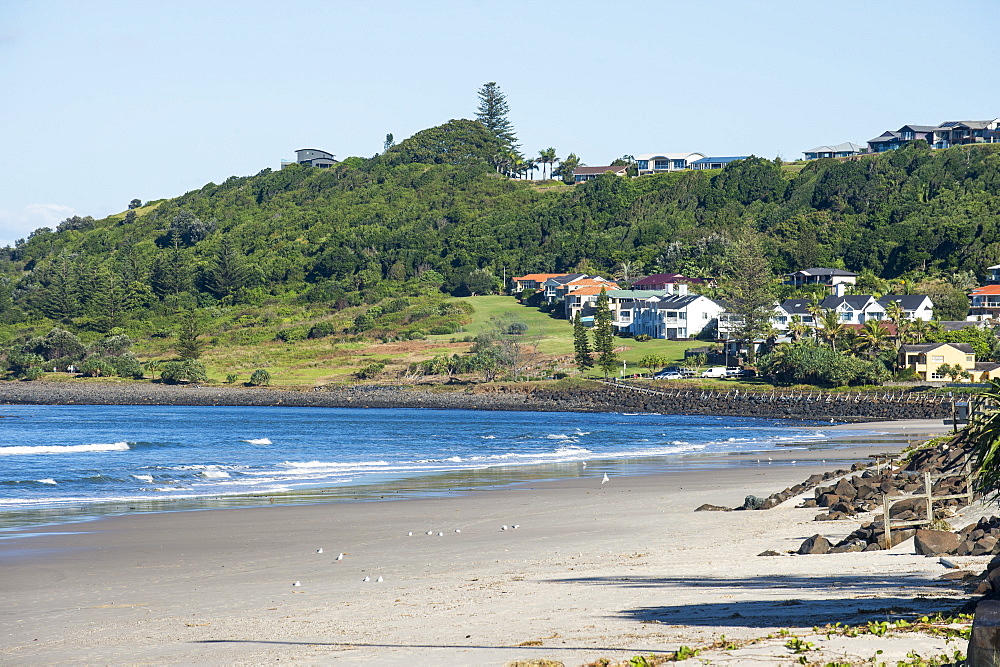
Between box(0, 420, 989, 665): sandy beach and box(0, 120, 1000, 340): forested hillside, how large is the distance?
373 ft

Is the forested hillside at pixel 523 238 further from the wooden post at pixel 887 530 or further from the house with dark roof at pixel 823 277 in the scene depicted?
the wooden post at pixel 887 530

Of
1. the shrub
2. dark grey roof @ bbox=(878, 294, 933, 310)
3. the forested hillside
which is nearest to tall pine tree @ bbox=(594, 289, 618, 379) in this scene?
the shrub

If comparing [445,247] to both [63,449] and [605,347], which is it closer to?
[605,347]

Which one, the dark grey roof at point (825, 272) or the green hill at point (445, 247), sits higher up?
the green hill at point (445, 247)

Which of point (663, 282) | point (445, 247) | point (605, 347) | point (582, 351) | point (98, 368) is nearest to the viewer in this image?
point (605, 347)

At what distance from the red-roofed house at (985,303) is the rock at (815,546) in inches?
3904

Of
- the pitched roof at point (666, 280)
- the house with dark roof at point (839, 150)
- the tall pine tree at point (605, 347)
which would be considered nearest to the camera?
the tall pine tree at point (605, 347)

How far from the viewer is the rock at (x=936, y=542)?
12.3 metres

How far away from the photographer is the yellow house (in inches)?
3342

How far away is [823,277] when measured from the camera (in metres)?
122

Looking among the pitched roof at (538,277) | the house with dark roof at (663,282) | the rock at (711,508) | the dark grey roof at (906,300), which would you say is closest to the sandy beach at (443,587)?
the rock at (711,508)

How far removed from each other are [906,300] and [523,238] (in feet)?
214

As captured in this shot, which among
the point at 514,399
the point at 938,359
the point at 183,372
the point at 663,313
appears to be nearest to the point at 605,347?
the point at 514,399

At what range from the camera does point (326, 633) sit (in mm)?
9852
